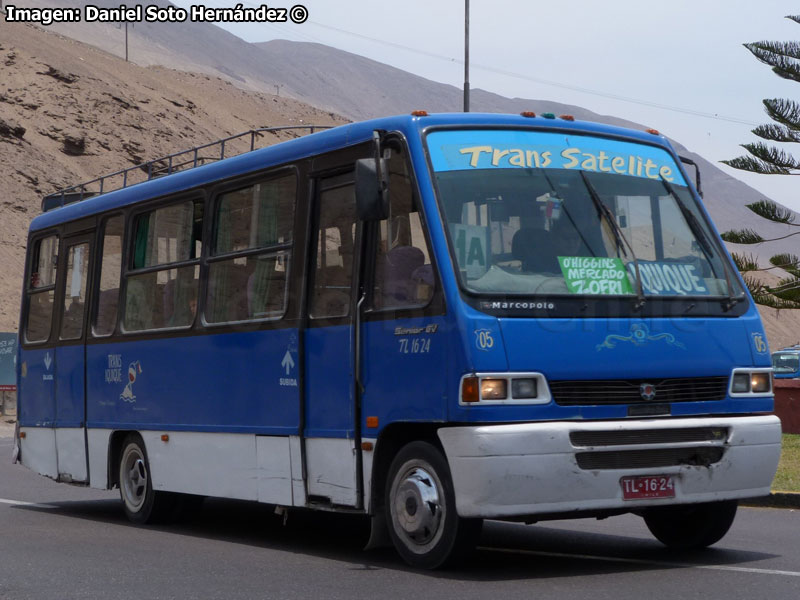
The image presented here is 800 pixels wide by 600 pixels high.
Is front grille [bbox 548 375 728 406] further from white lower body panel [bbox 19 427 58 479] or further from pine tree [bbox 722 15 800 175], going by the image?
pine tree [bbox 722 15 800 175]

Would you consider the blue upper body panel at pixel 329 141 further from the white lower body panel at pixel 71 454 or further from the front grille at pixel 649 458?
the white lower body panel at pixel 71 454

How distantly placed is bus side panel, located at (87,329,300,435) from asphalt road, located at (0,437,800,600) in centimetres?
90

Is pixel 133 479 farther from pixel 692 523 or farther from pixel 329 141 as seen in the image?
pixel 692 523

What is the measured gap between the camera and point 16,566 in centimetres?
907

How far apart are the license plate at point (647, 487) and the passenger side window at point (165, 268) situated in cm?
422

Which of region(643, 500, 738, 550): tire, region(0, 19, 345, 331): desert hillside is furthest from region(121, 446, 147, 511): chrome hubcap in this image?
region(0, 19, 345, 331): desert hillside

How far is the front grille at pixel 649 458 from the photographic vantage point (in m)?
8.19

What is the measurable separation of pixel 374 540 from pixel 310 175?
2.56 metres

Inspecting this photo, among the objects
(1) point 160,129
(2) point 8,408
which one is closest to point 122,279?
(2) point 8,408

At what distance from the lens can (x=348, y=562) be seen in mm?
9227

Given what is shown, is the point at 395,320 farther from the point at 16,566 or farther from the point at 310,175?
the point at 16,566

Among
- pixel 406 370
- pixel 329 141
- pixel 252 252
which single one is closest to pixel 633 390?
pixel 406 370

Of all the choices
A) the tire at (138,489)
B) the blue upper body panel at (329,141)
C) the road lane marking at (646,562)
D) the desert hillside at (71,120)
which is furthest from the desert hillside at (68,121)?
the road lane marking at (646,562)

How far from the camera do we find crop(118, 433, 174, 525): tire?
1205 centimetres
